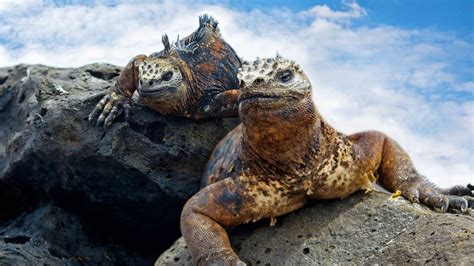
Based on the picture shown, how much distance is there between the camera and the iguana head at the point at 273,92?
4.48m

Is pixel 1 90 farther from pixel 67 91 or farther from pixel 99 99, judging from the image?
pixel 99 99

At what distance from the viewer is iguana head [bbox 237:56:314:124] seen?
4477mm

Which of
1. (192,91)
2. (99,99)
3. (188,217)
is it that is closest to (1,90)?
(99,99)

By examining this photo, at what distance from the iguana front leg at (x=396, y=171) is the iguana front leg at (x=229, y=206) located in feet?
2.20

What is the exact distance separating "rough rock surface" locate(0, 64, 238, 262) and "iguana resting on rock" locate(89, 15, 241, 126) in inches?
4.8

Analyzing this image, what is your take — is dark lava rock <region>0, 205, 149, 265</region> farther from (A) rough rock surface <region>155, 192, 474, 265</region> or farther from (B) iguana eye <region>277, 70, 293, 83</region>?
(B) iguana eye <region>277, 70, 293, 83</region>

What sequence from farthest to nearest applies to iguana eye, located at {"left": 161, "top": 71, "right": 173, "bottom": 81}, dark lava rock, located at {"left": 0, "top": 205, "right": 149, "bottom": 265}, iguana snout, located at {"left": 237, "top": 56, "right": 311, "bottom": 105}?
1. iguana eye, located at {"left": 161, "top": 71, "right": 173, "bottom": 81}
2. dark lava rock, located at {"left": 0, "top": 205, "right": 149, "bottom": 265}
3. iguana snout, located at {"left": 237, "top": 56, "right": 311, "bottom": 105}

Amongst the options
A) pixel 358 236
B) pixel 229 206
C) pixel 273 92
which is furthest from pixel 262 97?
pixel 358 236

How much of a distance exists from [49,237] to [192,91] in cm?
190

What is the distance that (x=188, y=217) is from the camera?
5012 millimetres

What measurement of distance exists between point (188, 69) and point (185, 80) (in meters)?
0.23

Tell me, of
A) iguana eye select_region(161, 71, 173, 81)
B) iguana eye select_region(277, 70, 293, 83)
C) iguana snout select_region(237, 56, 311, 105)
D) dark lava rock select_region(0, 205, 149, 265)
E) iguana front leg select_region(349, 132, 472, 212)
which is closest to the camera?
iguana snout select_region(237, 56, 311, 105)

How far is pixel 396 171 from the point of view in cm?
542

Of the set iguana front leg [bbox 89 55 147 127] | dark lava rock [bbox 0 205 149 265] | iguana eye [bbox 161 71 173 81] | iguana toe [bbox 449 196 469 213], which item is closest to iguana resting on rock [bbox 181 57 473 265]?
iguana toe [bbox 449 196 469 213]
